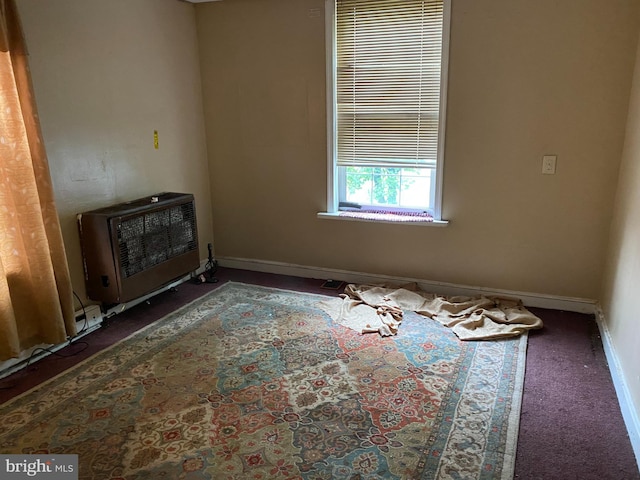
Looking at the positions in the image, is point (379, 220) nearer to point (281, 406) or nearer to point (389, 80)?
point (389, 80)

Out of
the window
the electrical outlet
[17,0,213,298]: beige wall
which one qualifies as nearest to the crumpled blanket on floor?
the window

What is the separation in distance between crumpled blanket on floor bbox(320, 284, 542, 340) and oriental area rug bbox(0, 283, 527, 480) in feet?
0.28

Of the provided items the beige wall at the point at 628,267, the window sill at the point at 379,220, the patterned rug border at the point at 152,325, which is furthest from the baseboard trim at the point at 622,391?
the patterned rug border at the point at 152,325

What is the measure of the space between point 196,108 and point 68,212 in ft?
4.95

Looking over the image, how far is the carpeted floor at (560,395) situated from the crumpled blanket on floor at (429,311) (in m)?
0.17

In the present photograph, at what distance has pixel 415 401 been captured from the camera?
2.30 m

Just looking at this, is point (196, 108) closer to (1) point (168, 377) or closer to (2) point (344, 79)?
(2) point (344, 79)

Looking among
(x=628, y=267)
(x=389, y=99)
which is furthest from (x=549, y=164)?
(x=389, y=99)

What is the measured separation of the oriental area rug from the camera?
191 cm

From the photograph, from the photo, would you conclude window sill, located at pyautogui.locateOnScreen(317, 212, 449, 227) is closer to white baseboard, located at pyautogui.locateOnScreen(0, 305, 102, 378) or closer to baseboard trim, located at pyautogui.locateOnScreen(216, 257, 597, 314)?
baseboard trim, located at pyautogui.locateOnScreen(216, 257, 597, 314)

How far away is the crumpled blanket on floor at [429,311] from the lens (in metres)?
3.02

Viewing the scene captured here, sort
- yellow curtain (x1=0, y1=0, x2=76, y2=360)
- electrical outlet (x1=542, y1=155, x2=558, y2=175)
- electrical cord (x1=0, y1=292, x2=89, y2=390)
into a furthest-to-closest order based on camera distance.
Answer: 1. electrical outlet (x1=542, y1=155, x2=558, y2=175)
2. electrical cord (x1=0, y1=292, x2=89, y2=390)
3. yellow curtain (x1=0, y1=0, x2=76, y2=360)

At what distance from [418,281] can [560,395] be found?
4.94 ft

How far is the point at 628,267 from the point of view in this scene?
2490 millimetres
